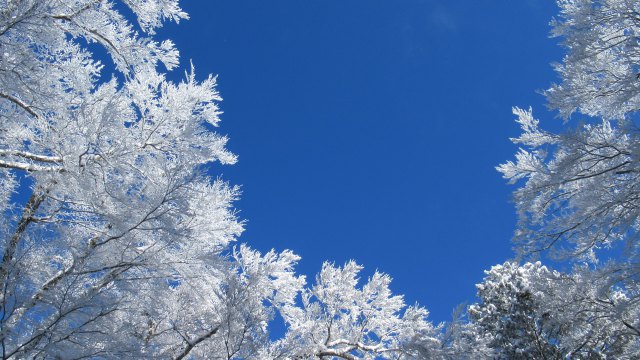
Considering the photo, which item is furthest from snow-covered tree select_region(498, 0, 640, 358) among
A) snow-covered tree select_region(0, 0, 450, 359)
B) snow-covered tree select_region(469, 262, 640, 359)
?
snow-covered tree select_region(469, 262, 640, 359)

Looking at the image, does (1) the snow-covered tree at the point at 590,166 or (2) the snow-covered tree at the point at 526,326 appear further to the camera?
(2) the snow-covered tree at the point at 526,326

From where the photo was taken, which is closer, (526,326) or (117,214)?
(117,214)

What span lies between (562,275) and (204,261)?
192 inches

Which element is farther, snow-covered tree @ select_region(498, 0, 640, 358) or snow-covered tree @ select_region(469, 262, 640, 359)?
snow-covered tree @ select_region(469, 262, 640, 359)

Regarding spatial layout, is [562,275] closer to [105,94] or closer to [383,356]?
[383,356]

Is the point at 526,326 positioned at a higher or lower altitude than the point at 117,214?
higher

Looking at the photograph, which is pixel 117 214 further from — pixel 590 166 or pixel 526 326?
pixel 526 326

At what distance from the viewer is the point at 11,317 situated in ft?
13.3

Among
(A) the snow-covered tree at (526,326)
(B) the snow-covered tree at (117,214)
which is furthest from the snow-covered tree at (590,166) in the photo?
(A) the snow-covered tree at (526,326)

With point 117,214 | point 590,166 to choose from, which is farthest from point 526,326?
point 117,214

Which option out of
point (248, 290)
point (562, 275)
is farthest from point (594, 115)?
point (248, 290)

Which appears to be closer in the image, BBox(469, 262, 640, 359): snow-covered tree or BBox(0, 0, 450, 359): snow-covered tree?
BBox(0, 0, 450, 359): snow-covered tree

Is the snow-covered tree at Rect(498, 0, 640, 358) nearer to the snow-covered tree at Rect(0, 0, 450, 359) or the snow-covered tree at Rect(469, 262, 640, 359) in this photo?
the snow-covered tree at Rect(0, 0, 450, 359)

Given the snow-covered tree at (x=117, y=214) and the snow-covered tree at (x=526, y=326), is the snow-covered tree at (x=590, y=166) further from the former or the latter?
the snow-covered tree at (x=526, y=326)
